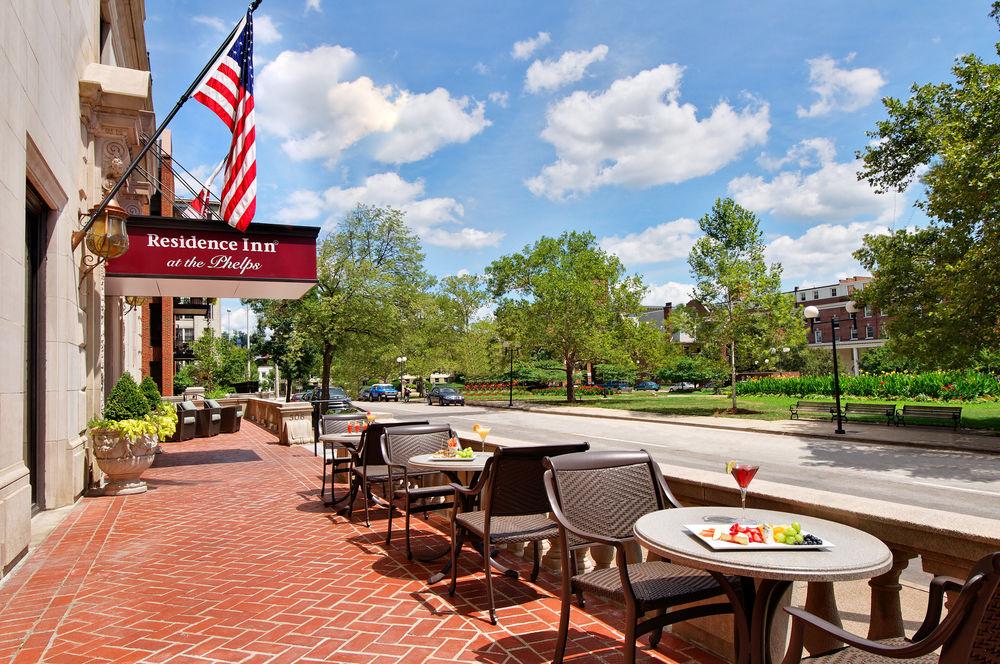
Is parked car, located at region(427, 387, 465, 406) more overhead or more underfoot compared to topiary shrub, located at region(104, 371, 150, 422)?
more underfoot

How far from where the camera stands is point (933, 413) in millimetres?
20406

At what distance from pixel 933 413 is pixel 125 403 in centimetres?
2328

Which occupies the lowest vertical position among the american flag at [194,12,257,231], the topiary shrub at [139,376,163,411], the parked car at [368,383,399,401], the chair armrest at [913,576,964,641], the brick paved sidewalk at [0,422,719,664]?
the parked car at [368,383,399,401]

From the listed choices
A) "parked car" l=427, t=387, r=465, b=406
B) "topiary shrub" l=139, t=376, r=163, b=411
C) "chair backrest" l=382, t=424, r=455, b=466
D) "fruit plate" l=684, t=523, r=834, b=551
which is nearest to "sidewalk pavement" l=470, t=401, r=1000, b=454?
"parked car" l=427, t=387, r=465, b=406

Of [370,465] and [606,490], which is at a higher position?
[606,490]

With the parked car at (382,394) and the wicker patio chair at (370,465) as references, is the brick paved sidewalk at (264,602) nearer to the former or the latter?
the wicker patio chair at (370,465)

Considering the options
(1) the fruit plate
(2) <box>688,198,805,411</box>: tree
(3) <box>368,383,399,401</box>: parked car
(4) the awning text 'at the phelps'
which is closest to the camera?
(1) the fruit plate

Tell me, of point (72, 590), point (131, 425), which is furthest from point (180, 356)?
point (72, 590)

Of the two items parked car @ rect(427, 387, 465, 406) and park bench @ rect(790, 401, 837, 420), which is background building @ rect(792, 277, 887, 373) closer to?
parked car @ rect(427, 387, 465, 406)

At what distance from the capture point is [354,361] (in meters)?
26.5

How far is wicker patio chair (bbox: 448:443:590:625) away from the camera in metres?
4.41

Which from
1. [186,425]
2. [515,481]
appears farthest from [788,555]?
[186,425]

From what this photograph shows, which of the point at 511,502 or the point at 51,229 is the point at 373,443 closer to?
the point at 511,502

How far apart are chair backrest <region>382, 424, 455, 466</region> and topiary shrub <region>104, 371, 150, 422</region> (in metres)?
4.86
